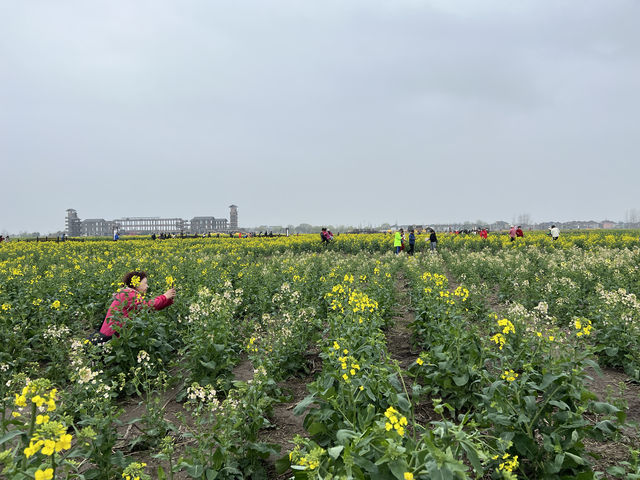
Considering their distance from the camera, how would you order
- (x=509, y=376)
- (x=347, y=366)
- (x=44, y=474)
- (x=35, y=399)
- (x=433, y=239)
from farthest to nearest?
(x=433, y=239) → (x=347, y=366) → (x=509, y=376) → (x=35, y=399) → (x=44, y=474)

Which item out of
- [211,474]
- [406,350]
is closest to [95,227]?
[406,350]

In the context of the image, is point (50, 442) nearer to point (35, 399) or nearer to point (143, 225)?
point (35, 399)

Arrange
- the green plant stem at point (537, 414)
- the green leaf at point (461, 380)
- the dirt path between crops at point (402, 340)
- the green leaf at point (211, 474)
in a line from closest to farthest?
1. the green leaf at point (211, 474)
2. the green plant stem at point (537, 414)
3. the green leaf at point (461, 380)
4. the dirt path between crops at point (402, 340)

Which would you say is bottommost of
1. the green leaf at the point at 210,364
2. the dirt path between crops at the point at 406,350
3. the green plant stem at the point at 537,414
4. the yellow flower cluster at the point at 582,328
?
the dirt path between crops at the point at 406,350

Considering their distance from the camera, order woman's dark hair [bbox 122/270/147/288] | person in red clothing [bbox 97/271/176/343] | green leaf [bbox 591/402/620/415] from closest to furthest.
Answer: green leaf [bbox 591/402/620/415]
person in red clothing [bbox 97/271/176/343]
woman's dark hair [bbox 122/270/147/288]

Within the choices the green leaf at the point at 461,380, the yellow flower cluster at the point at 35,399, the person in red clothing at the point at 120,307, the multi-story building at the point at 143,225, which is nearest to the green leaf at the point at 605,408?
the green leaf at the point at 461,380

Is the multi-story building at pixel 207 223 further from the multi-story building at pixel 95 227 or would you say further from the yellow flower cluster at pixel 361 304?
the yellow flower cluster at pixel 361 304

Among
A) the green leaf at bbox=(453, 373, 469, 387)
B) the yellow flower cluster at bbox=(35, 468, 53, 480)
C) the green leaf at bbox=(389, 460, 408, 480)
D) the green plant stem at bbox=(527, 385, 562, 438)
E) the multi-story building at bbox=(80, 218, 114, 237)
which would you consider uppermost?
the multi-story building at bbox=(80, 218, 114, 237)

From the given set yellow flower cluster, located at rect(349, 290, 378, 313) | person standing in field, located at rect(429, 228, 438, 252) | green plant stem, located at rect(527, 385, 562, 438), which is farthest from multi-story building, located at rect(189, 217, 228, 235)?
green plant stem, located at rect(527, 385, 562, 438)

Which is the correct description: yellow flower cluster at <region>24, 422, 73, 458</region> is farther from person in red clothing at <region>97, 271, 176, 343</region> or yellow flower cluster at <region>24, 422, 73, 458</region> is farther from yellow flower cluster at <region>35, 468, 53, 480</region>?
person in red clothing at <region>97, 271, 176, 343</region>

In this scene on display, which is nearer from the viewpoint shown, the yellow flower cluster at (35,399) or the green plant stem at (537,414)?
the yellow flower cluster at (35,399)

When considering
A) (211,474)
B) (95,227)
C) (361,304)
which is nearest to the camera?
(211,474)

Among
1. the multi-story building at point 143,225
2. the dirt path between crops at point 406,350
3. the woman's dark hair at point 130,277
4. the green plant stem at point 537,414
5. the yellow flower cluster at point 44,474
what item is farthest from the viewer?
the multi-story building at point 143,225

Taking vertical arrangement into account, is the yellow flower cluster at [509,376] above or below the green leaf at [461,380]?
above
